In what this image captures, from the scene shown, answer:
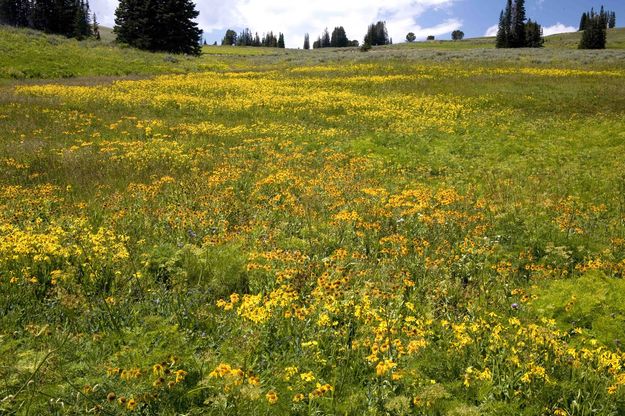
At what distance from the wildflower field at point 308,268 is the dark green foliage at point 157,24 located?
1943 inches

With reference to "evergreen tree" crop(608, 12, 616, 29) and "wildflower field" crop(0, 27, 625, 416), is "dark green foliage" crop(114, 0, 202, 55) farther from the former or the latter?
"evergreen tree" crop(608, 12, 616, 29)

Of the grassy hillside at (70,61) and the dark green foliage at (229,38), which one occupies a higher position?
the dark green foliage at (229,38)

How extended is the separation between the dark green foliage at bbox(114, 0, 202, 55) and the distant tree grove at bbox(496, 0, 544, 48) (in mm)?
71630

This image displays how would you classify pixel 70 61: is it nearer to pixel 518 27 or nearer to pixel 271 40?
pixel 518 27

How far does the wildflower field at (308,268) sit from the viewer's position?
3537 mm

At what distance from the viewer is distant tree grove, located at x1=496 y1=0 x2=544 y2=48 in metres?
98.7

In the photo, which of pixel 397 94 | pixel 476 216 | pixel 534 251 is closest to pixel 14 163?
pixel 476 216

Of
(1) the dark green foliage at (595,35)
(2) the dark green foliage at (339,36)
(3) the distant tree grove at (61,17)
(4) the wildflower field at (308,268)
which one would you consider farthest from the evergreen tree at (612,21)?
(4) the wildflower field at (308,268)

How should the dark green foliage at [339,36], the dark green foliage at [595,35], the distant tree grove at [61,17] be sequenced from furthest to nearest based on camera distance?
the dark green foliage at [339,36], the dark green foliage at [595,35], the distant tree grove at [61,17]

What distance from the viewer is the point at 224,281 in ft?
19.2

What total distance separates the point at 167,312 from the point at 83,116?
613 inches

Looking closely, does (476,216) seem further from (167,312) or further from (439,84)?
(439,84)

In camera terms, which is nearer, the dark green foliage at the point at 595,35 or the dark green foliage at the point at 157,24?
the dark green foliage at the point at 157,24

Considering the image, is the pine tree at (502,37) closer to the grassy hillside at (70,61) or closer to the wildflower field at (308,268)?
the grassy hillside at (70,61)
